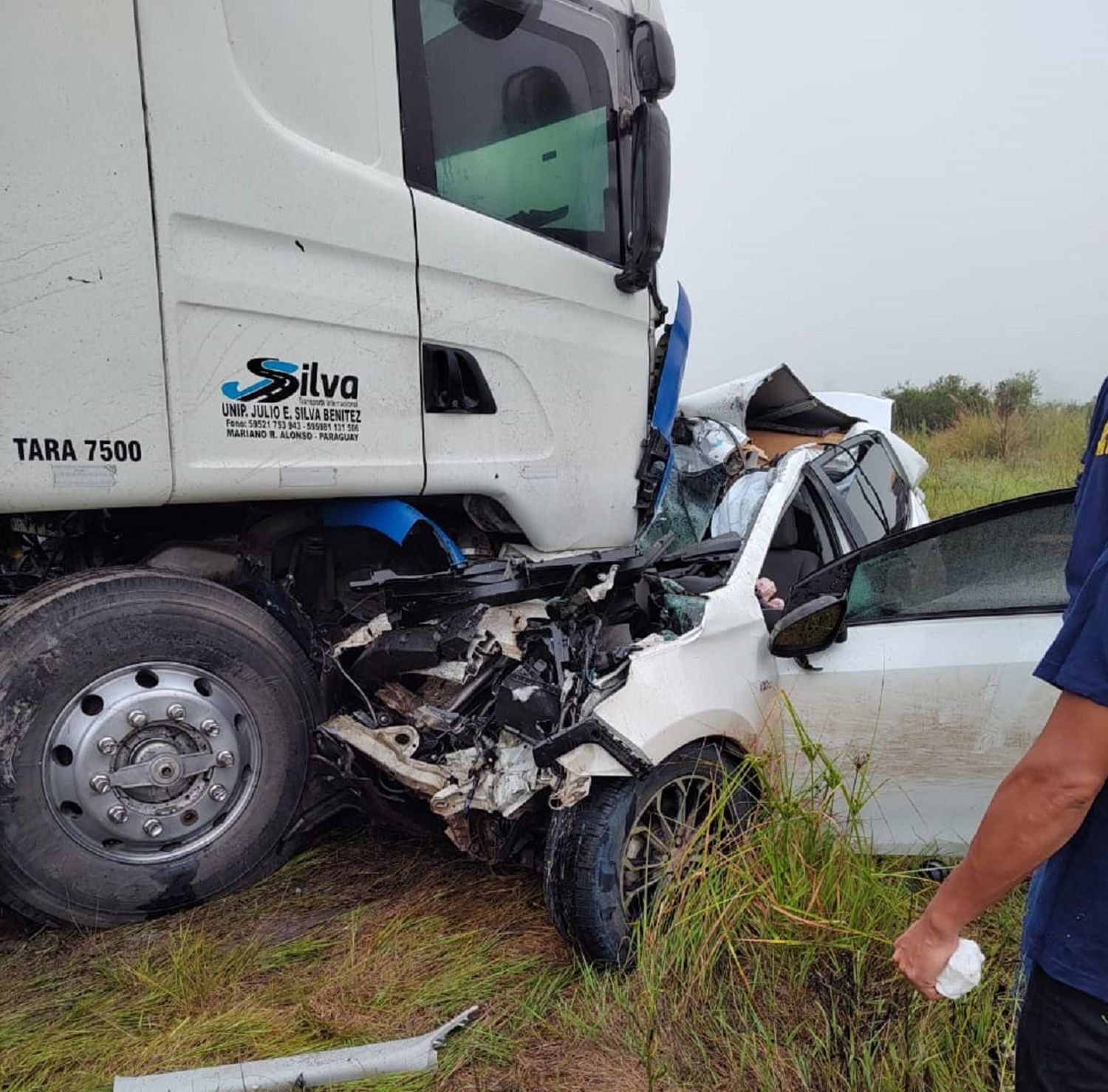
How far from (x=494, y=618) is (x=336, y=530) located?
0.70m

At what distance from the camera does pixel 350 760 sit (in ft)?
9.02

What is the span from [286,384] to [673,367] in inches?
66.7

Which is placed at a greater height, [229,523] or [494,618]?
[229,523]

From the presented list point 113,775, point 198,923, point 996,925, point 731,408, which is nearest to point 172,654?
point 113,775

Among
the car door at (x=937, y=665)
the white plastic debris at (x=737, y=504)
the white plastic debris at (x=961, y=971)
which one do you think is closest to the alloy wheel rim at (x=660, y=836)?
the car door at (x=937, y=665)

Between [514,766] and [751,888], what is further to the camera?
[514,766]

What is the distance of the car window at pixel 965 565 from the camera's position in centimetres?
284

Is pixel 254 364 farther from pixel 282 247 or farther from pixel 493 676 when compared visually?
pixel 493 676

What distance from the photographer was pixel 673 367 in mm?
3779

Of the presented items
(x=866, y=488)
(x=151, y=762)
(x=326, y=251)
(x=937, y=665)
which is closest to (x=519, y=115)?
(x=326, y=251)

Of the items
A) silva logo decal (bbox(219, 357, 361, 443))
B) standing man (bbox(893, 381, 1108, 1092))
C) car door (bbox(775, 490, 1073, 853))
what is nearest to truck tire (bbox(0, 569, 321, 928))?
silva logo decal (bbox(219, 357, 361, 443))

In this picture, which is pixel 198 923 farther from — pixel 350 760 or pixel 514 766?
pixel 514 766

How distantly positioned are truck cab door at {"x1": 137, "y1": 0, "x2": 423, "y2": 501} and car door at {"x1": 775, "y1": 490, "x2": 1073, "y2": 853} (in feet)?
4.71

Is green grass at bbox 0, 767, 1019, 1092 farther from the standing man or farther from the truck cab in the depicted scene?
the truck cab
